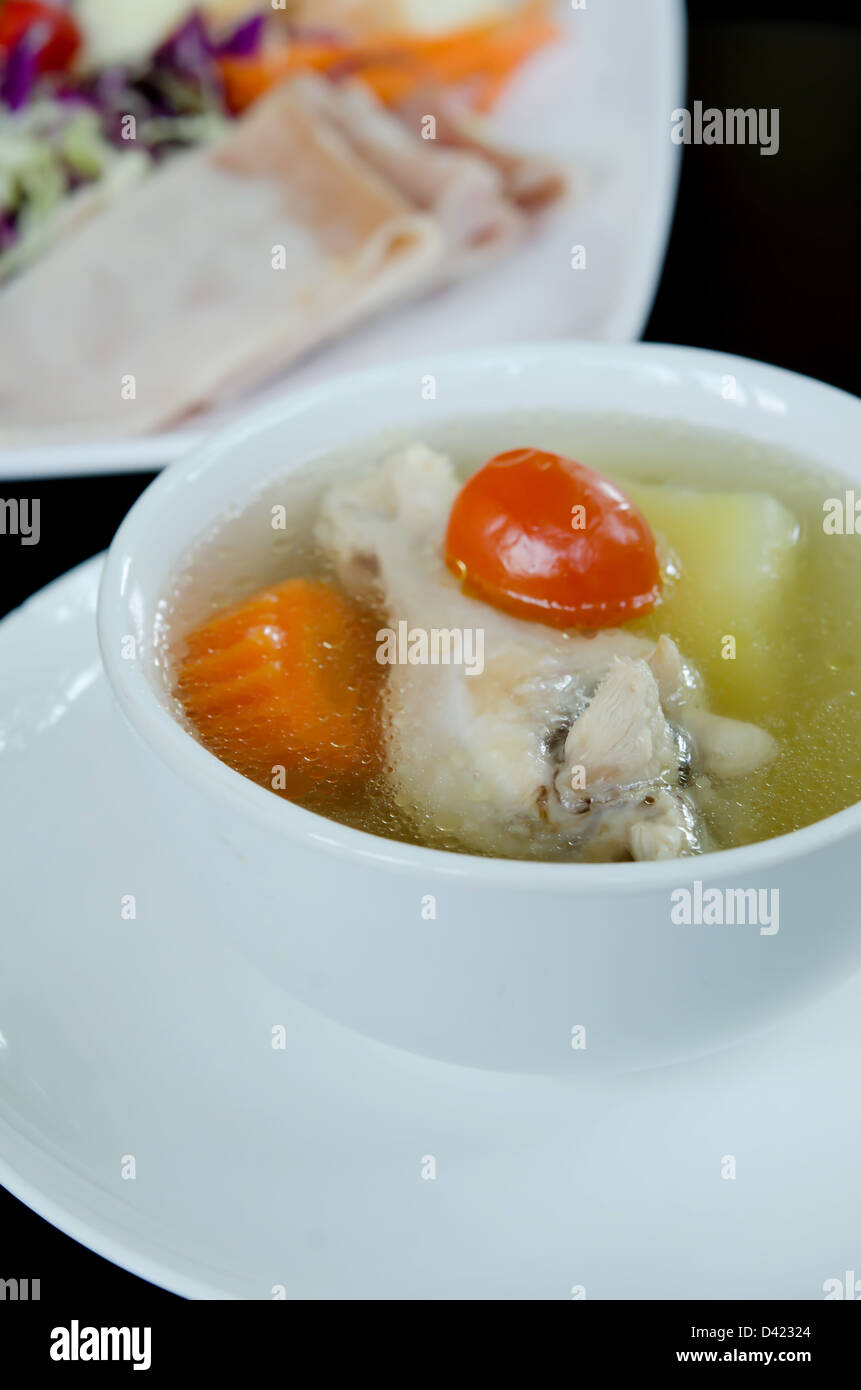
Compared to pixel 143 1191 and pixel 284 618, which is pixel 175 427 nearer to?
pixel 284 618

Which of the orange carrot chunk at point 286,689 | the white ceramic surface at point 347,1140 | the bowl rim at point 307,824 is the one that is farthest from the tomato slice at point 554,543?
the white ceramic surface at point 347,1140

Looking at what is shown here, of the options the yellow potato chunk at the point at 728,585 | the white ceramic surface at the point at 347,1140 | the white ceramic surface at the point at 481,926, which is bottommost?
the white ceramic surface at the point at 347,1140

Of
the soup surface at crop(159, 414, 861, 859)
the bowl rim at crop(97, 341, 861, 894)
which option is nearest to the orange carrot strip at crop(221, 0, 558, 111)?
the soup surface at crop(159, 414, 861, 859)

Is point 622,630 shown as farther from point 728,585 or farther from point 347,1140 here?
point 347,1140

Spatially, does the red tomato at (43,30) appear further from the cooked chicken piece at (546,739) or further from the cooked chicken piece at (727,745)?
the cooked chicken piece at (727,745)

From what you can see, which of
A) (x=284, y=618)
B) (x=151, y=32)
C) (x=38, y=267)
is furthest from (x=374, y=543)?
(x=151, y=32)
